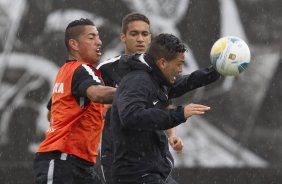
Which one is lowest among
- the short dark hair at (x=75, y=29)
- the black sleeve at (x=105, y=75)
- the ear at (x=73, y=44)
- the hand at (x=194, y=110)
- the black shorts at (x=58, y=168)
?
the black shorts at (x=58, y=168)

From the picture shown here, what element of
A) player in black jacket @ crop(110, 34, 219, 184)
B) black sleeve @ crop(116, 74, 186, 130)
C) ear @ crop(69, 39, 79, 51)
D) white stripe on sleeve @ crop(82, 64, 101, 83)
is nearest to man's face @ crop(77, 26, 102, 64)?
ear @ crop(69, 39, 79, 51)

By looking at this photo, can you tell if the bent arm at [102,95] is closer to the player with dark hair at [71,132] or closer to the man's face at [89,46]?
the player with dark hair at [71,132]

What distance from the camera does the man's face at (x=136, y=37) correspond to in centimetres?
681

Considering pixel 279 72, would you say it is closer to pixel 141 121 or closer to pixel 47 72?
pixel 47 72

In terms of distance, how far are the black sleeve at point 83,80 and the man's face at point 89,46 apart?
432 millimetres

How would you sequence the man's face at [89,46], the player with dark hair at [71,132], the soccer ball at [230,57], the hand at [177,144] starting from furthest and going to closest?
the man's face at [89,46] < the player with dark hair at [71,132] < the hand at [177,144] < the soccer ball at [230,57]

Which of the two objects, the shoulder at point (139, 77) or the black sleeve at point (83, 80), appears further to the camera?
the black sleeve at point (83, 80)

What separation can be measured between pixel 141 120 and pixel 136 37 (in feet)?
8.49

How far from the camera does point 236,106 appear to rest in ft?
30.6

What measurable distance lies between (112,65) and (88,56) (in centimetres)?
70

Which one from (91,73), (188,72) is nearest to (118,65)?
(91,73)

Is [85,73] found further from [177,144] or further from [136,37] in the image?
[136,37]

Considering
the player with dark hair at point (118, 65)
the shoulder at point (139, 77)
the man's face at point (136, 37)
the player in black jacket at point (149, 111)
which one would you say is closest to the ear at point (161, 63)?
the player in black jacket at point (149, 111)

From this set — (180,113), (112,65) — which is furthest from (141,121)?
(112,65)
